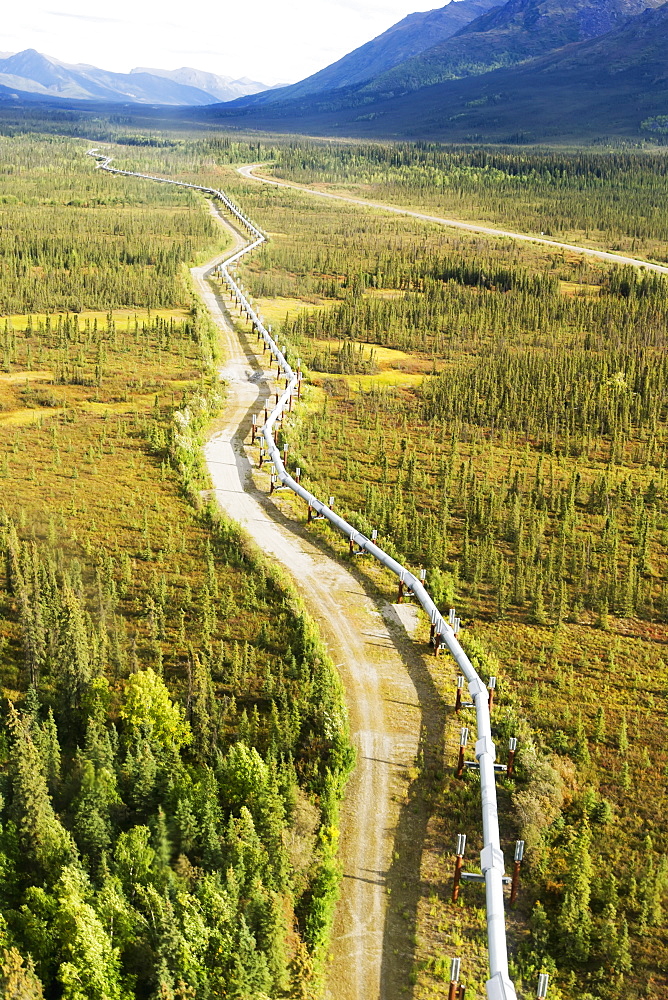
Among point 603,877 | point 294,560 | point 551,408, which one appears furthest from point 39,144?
point 603,877

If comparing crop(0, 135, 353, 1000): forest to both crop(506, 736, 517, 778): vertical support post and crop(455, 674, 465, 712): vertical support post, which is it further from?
crop(506, 736, 517, 778): vertical support post

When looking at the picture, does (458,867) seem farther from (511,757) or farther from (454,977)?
(511,757)

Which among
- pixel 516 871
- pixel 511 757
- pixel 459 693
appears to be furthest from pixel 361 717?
pixel 516 871

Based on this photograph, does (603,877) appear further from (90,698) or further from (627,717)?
(90,698)

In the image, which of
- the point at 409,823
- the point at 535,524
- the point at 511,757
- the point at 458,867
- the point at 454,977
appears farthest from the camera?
the point at 535,524

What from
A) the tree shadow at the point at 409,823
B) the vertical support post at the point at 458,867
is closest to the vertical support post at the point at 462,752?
the tree shadow at the point at 409,823

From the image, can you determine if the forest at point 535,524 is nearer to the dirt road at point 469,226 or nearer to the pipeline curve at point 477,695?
the pipeline curve at point 477,695

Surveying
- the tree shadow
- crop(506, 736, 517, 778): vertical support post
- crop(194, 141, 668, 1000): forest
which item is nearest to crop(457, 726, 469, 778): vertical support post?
crop(194, 141, 668, 1000): forest
